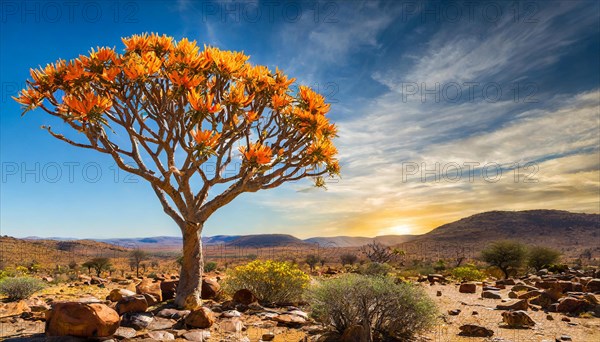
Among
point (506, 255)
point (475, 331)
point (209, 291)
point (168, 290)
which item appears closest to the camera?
point (475, 331)

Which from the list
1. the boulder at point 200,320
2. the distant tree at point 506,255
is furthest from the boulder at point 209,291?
the distant tree at point 506,255

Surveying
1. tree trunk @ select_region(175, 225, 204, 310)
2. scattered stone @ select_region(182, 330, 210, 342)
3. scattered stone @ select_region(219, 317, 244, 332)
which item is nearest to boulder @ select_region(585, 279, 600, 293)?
scattered stone @ select_region(219, 317, 244, 332)

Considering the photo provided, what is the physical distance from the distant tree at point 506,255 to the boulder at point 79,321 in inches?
1112

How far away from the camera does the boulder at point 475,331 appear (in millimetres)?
8750

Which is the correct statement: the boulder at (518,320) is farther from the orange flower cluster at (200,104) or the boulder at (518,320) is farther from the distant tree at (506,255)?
the distant tree at (506,255)

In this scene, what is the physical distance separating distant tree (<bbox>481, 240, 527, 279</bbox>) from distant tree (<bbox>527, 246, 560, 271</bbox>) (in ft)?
2.74

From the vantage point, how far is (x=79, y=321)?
7117mm

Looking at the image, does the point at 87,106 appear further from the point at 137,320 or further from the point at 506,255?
the point at 506,255

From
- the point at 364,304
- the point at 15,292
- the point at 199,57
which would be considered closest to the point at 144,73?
the point at 199,57

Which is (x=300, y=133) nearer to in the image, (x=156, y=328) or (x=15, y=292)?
(x=156, y=328)

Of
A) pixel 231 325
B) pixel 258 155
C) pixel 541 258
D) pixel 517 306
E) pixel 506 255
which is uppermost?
pixel 258 155

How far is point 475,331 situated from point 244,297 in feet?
19.2

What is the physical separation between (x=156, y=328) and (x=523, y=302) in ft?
33.3

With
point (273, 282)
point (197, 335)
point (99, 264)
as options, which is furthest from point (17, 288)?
point (99, 264)
